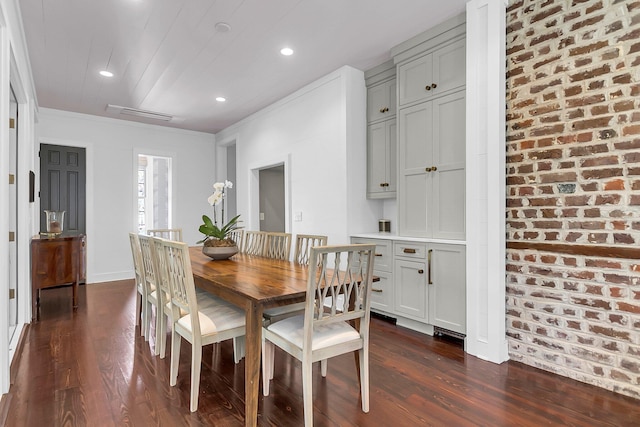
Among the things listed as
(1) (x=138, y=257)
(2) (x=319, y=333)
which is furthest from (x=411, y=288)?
(1) (x=138, y=257)

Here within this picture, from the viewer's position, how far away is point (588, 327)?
7.37 feet

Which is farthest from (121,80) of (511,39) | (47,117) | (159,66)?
(511,39)

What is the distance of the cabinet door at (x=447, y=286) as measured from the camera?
284 cm

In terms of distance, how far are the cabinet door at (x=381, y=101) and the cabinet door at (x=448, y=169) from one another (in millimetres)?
666

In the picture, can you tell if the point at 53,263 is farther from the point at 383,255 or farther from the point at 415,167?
the point at 415,167

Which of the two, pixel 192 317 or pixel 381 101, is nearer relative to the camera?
pixel 192 317

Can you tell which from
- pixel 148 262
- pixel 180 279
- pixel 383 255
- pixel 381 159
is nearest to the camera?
pixel 180 279

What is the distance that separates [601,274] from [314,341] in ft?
6.10

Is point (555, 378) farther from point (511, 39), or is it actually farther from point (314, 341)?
point (511, 39)

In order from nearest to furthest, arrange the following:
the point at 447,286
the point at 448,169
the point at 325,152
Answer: the point at 447,286
the point at 448,169
the point at 325,152

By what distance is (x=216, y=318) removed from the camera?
2.17 m

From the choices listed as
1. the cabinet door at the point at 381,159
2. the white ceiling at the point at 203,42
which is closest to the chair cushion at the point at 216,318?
the cabinet door at the point at 381,159

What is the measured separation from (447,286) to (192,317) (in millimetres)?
2037

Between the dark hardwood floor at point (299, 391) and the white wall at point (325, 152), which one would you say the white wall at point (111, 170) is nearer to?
the white wall at point (325, 152)
